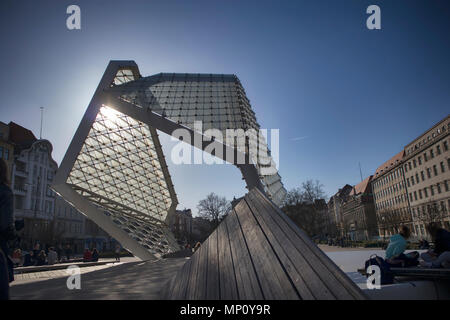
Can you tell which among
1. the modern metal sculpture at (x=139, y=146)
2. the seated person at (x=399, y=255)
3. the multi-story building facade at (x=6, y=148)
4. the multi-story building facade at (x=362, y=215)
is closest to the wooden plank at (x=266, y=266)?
the seated person at (x=399, y=255)

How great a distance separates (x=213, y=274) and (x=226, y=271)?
12.0 inches

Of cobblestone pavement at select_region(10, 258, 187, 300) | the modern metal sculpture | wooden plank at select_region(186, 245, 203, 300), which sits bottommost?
cobblestone pavement at select_region(10, 258, 187, 300)

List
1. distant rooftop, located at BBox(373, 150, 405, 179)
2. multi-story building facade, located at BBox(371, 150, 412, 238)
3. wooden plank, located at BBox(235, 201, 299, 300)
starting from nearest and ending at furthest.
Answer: wooden plank, located at BBox(235, 201, 299, 300) < multi-story building facade, located at BBox(371, 150, 412, 238) < distant rooftop, located at BBox(373, 150, 405, 179)

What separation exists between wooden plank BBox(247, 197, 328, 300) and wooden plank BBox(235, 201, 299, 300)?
0.25 feet

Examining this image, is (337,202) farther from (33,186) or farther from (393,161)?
(33,186)

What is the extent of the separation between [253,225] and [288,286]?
204 cm

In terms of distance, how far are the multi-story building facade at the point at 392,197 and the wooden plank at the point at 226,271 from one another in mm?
54222

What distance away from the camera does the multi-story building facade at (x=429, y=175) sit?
148 ft

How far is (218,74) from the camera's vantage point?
73.6 feet

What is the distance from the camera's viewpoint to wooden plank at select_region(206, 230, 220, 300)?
12.6 feet

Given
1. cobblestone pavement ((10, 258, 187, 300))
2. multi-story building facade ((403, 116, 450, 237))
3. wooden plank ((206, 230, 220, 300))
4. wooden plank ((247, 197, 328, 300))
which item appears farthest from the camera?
multi-story building facade ((403, 116, 450, 237))

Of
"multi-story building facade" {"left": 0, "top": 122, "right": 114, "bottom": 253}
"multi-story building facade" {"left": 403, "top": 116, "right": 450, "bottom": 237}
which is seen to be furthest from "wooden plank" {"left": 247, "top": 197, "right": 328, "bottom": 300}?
"multi-story building facade" {"left": 403, "top": 116, "right": 450, "bottom": 237}

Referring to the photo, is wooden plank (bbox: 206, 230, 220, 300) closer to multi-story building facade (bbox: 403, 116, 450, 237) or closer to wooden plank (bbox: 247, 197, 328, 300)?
wooden plank (bbox: 247, 197, 328, 300)

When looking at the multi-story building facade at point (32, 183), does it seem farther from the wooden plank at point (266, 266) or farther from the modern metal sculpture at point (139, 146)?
the wooden plank at point (266, 266)
